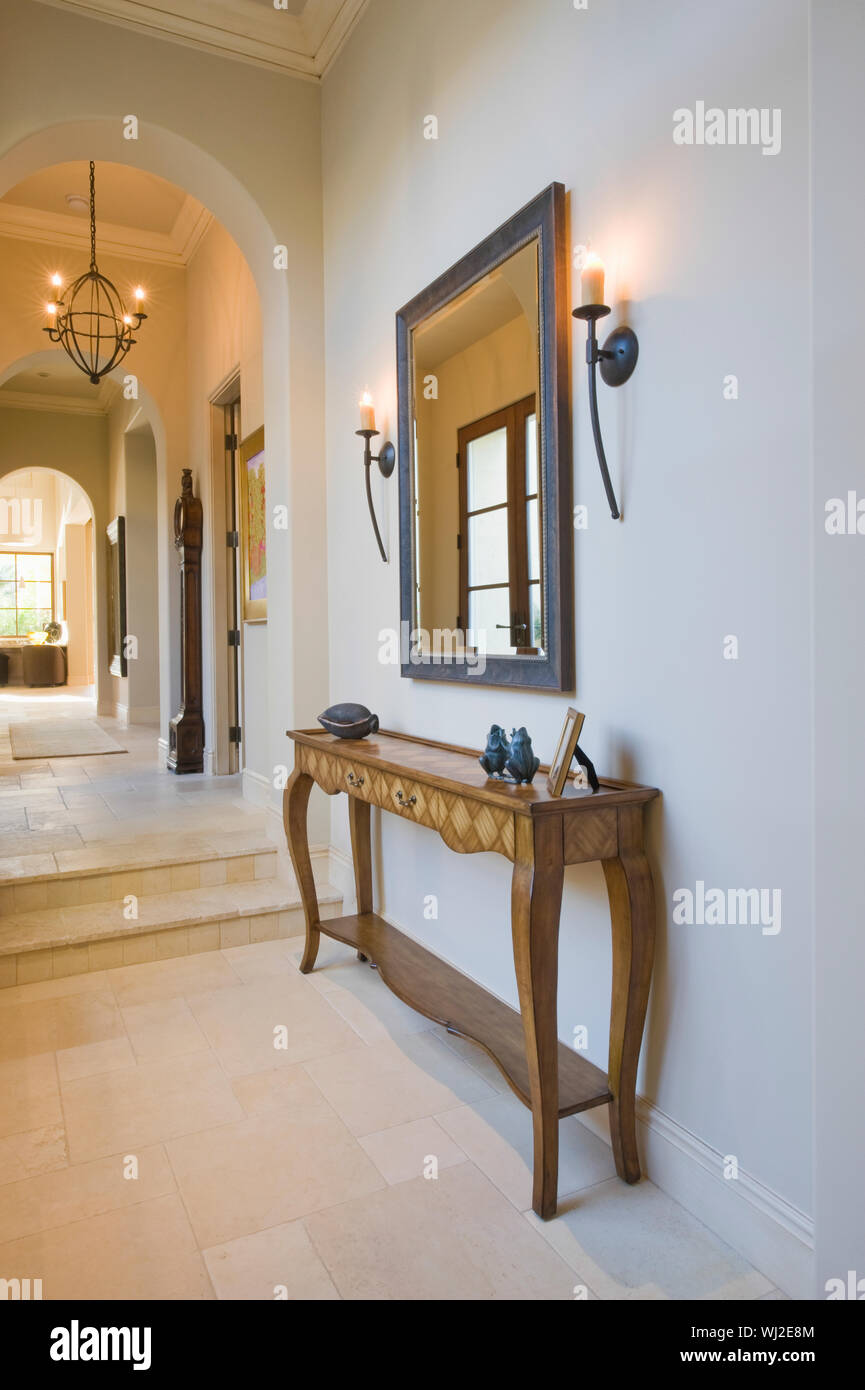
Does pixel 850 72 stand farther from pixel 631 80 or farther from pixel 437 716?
pixel 437 716

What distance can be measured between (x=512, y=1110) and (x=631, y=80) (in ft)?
8.22

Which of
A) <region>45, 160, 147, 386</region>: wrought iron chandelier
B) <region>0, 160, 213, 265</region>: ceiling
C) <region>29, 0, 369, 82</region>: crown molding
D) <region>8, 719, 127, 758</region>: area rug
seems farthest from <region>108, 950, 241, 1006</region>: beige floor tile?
<region>0, 160, 213, 265</region>: ceiling

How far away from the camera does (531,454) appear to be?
7.39ft

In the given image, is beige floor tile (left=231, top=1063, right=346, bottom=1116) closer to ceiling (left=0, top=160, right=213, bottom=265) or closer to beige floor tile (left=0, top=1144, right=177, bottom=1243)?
beige floor tile (left=0, top=1144, right=177, bottom=1243)

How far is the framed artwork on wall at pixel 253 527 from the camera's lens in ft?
16.3

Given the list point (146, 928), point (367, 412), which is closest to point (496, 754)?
point (367, 412)

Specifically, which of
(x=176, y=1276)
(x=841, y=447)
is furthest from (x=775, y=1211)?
(x=841, y=447)

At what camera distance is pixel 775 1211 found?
1.60 metres

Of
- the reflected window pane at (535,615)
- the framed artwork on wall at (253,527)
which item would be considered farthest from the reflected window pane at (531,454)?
the framed artwork on wall at (253,527)

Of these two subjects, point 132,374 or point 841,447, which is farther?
point 132,374

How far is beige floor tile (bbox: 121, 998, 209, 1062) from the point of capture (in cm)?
257

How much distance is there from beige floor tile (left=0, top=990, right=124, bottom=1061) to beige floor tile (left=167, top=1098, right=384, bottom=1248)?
74cm

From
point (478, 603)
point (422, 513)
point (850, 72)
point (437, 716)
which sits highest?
point (850, 72)

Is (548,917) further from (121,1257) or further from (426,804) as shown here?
(121,1257)
